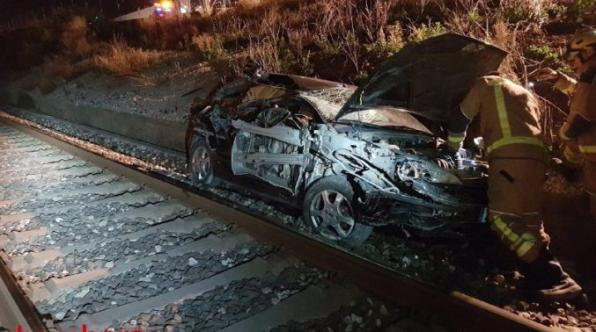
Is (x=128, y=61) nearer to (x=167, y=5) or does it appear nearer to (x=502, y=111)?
(x=167, y=5)

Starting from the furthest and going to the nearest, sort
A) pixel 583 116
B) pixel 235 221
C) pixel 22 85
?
pixel 22 85 < pixel 235 221 < pixel 583 116

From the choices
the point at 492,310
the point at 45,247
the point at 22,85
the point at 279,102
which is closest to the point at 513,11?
the point at 279,102

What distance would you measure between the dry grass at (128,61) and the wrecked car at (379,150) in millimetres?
12606

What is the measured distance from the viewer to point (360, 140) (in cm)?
482

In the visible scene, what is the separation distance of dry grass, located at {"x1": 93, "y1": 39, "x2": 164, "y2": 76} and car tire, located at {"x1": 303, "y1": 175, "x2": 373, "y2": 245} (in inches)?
534

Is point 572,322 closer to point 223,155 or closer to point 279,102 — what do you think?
point 279,102

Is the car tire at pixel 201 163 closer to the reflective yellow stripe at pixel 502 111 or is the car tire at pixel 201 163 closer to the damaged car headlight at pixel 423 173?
the damaged car headlight at pixel 423 173

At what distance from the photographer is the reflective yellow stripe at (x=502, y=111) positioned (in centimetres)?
398

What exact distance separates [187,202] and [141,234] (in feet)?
3.10

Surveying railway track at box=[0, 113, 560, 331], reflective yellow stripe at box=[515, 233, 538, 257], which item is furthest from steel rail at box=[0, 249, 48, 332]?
reflective yellow stripe at box=[515, 233, 538, 257]

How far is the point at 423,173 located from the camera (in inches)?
176

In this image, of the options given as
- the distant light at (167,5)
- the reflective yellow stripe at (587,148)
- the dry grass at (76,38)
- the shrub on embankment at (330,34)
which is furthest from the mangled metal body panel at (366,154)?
the distant light at (167,5)

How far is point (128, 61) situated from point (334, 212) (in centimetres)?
1522

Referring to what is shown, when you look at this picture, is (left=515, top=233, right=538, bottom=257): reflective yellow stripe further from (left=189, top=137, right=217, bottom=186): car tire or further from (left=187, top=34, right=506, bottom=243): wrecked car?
(left=189, top=137, right=217, bottom=186): car tire
